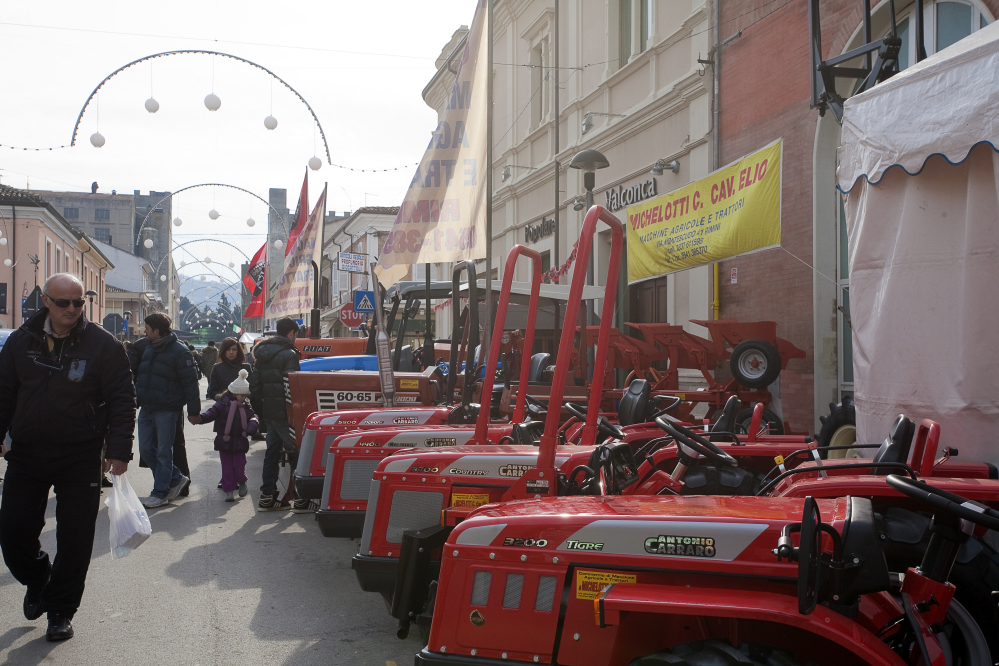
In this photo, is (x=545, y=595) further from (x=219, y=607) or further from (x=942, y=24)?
(x=942, y=24)

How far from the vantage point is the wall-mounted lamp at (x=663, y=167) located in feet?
46.6

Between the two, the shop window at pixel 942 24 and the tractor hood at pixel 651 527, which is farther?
the shop window at pixel 942 24

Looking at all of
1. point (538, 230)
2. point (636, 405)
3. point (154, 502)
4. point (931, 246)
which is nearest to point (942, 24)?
point (931, 246)

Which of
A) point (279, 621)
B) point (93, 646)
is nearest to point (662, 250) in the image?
point (279, 621)

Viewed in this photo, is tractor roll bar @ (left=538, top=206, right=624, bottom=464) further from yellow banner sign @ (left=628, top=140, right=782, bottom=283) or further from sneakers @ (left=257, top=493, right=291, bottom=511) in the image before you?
yellow banner sign @ (left=628, top=140, right=782, bottom=283)

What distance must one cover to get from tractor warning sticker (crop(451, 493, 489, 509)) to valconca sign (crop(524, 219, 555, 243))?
15.8 m

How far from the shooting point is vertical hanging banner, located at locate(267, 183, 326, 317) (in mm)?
15898

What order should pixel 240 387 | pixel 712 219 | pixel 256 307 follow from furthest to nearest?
1. pixel 256 307
2. pixel 712 219
3. pixel 240 387

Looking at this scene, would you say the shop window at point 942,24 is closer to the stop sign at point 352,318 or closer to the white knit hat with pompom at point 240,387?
the white knit hat with pompom at point 240,387

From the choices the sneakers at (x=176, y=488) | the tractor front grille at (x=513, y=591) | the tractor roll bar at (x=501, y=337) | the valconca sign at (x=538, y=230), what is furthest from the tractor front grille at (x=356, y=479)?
the valconca sign at (x=538, y=230)

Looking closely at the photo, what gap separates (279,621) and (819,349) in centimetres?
770

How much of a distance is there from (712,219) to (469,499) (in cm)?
640

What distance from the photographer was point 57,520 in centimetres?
475

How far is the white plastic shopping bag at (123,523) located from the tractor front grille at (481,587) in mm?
2758
